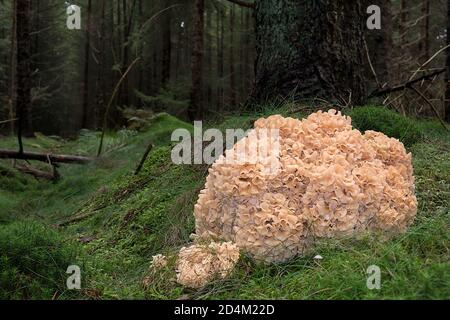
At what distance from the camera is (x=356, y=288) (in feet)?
8.79

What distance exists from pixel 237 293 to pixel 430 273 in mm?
1110

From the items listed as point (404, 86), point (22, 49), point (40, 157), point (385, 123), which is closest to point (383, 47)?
point (404, 86)

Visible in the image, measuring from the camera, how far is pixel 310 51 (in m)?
5.57

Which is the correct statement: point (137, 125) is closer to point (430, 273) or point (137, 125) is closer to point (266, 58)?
point (266, 58)

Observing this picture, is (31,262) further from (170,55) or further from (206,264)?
(170,55)

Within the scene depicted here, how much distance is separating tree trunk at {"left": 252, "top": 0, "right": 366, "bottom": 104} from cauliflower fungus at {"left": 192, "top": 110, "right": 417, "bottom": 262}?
6.49 feet

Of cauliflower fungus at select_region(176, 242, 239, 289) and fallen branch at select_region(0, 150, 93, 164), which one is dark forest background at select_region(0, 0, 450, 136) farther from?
cauliflower fungus at select_region(176, 242, 239, 289)

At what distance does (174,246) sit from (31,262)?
1166mm

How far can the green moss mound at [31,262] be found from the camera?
3008mm

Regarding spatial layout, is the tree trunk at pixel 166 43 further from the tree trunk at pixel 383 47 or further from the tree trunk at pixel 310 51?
the tree trunk at pixel 310 51

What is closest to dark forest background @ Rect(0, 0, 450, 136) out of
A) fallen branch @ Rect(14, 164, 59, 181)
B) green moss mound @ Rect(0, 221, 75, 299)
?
fallen branch @ Rect(14, 164, 59, 181)

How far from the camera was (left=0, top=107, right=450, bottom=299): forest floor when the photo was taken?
2.82m

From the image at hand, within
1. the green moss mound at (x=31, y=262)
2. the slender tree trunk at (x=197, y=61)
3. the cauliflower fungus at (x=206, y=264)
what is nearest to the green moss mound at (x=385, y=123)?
the cauliflower fungus at (x=206, y=264)

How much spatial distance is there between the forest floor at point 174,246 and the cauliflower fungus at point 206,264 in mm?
56
